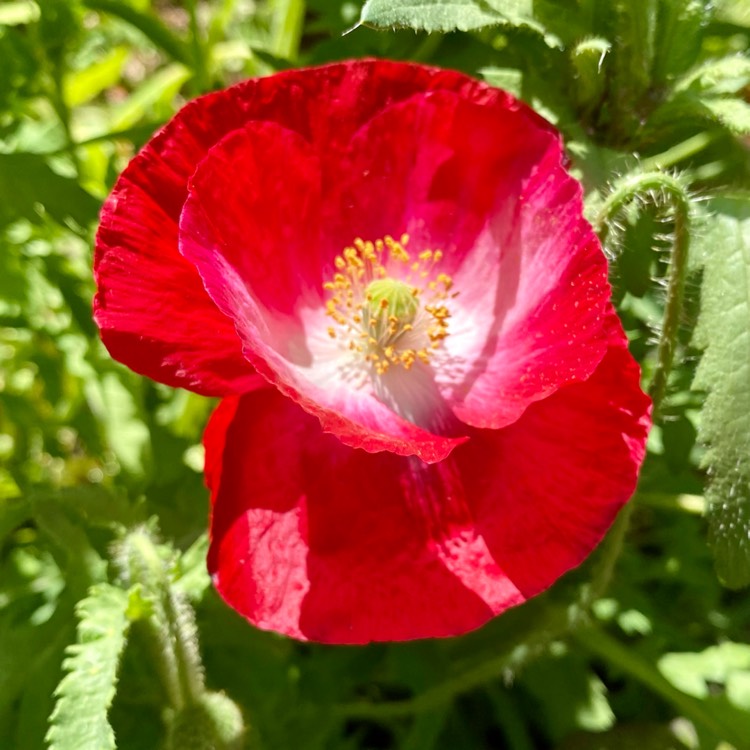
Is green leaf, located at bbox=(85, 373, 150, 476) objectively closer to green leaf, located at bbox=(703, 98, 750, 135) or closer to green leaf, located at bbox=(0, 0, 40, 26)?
green leaf, located at bbox=(0, 0, 40, 26)

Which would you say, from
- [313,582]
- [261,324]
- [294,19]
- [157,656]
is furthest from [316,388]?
[294,19]

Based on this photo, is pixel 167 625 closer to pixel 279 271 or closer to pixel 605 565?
pixel 279 271

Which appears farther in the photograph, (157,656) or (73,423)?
(73,423)

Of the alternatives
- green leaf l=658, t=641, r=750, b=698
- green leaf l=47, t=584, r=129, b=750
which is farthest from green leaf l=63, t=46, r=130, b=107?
green leaf l=658, t=641, r=750, b=698

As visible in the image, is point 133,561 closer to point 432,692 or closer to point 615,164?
point 432,692

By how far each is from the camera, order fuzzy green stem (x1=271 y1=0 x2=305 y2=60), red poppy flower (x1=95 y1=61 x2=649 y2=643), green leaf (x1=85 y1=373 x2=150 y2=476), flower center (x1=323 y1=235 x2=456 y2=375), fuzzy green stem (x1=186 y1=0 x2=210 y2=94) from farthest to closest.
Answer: fuzzy green stem (x1=271 y1=0 x2=305 y2=60) < green leaf (x1=85 y1=373 x2=150 y2=476) < fuzzy green stem (x1=186 y1=0 x2=210 y2=94) < flower center (x1=323 y1=235 x2=456 y2=375) < red poppy flower (x1=95 y1=61 x2=649 y2=643)

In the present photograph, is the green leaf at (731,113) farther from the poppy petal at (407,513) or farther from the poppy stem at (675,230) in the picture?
the poppy petal at (407,513)

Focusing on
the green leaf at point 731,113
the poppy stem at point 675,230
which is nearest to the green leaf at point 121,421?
the poppy stem at point 675,230
